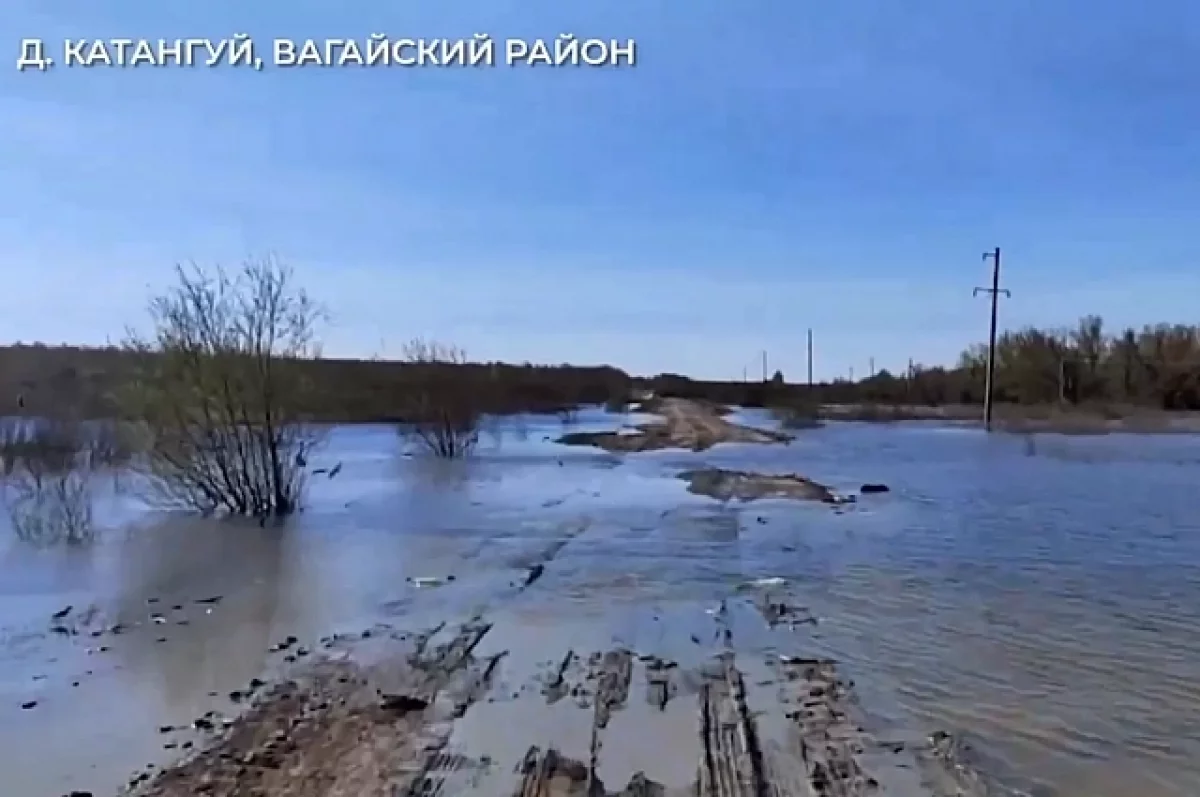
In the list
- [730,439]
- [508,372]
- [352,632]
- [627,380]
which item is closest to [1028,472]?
[730,439]

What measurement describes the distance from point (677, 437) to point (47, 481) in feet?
76.1

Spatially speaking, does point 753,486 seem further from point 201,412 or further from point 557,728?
point 557,728

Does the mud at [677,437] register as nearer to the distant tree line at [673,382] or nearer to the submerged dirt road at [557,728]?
the distant tree line at [673,382]

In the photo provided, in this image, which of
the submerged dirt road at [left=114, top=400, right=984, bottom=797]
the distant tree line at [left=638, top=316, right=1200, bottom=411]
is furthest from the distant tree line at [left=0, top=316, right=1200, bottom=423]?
the submerged dirt road at [left=114, top=400, right=984, bottom=797]

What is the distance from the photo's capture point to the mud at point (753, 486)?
18.7m

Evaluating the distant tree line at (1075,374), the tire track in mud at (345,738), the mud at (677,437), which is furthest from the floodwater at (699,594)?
the distant tree line at (1075,374)

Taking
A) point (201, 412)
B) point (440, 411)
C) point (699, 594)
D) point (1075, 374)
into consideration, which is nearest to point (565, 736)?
point (699, 594)

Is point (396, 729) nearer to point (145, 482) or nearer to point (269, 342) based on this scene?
point (269, 342)

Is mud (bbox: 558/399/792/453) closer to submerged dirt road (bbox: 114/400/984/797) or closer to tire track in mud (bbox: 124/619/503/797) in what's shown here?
submerged dirt road (bbox: 114/400/984/797)

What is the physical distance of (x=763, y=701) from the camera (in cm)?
647

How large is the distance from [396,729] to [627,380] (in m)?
81.5

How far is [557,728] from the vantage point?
19.3 ft

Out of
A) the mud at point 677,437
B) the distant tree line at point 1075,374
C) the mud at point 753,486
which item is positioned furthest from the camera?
the distant tree line at point 1075,374

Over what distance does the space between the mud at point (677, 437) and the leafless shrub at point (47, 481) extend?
1531cm
